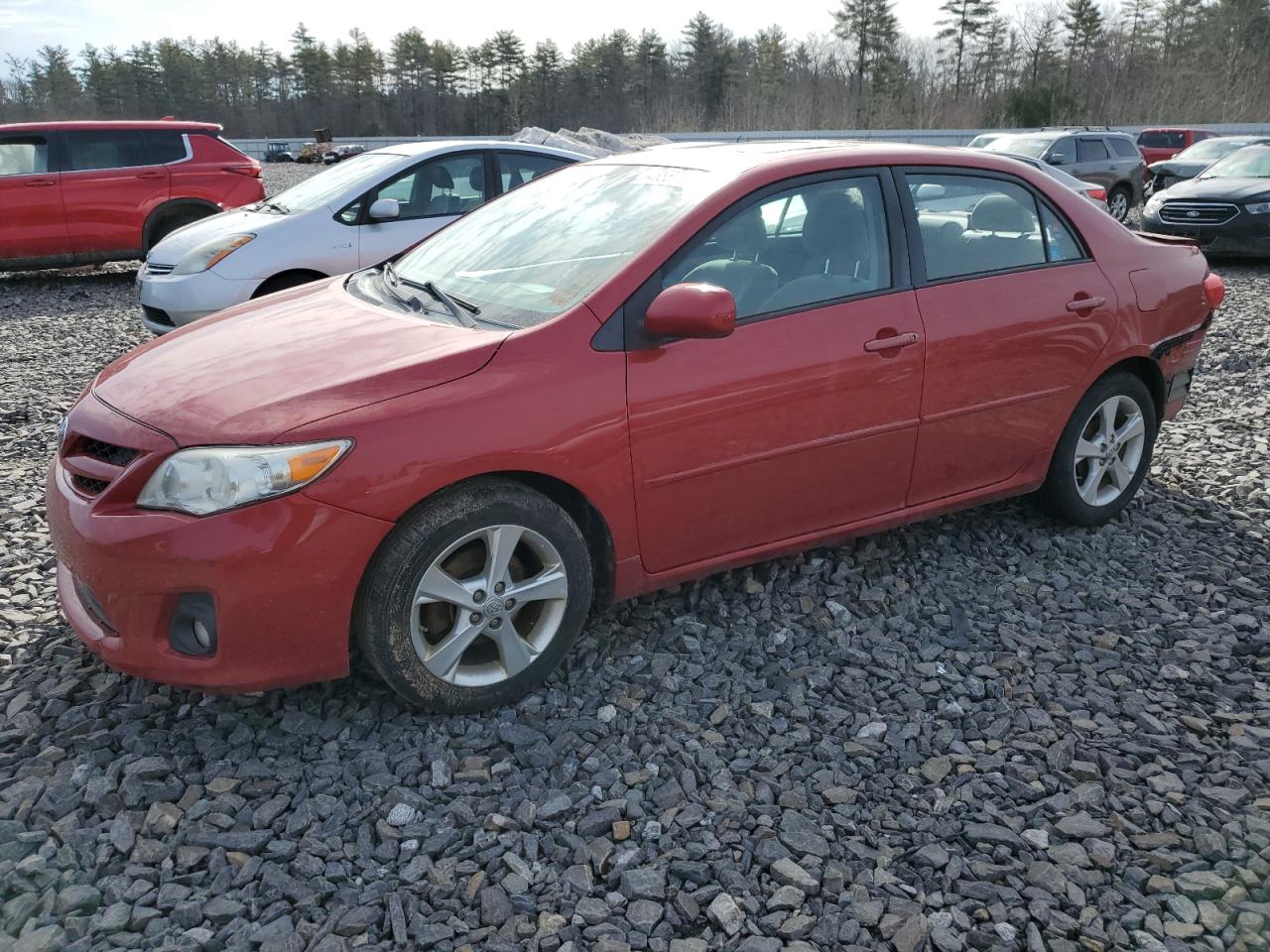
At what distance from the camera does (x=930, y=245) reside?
3.91 meters

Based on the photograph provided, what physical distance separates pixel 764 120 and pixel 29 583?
4765cm

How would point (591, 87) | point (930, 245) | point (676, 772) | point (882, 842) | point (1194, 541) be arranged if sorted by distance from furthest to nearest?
point (591, 87)
point (1194, 541)
point (930, 245)
point (676, 772)
point (882, 842)

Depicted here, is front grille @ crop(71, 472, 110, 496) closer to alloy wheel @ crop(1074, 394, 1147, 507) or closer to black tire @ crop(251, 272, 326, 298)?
alloy wheel @ crop(1074, 394, 1147, 507)

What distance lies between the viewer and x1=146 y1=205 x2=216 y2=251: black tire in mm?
11734

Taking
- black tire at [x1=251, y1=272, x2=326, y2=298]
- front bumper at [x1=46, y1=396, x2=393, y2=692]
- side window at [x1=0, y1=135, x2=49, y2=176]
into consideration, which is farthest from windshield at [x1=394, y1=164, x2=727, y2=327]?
side window at [x1=0, y1=135, x2=49, y2=176]

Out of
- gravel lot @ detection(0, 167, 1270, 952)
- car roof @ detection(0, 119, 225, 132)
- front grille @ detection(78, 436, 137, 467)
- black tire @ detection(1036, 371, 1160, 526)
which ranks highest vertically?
car roof @ detection(0, 119, 225, 132)

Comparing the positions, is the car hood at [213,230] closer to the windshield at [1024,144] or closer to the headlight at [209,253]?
the headlight at [209,253]

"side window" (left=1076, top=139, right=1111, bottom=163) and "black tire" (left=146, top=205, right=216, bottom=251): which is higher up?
"side window" (left=1076, top=139, right=1111, bottom=163)

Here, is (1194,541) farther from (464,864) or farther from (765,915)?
(464,864)

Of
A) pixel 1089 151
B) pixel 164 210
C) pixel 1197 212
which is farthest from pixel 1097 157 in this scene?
pixel 164 210

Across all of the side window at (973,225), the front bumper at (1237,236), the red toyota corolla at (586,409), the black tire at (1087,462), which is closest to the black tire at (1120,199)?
the front bumper at (1237,236)

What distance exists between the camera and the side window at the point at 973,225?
392 cm

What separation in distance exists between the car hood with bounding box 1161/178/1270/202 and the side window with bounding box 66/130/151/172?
12.5 m

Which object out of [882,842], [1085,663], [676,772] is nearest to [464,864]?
[676,772]
